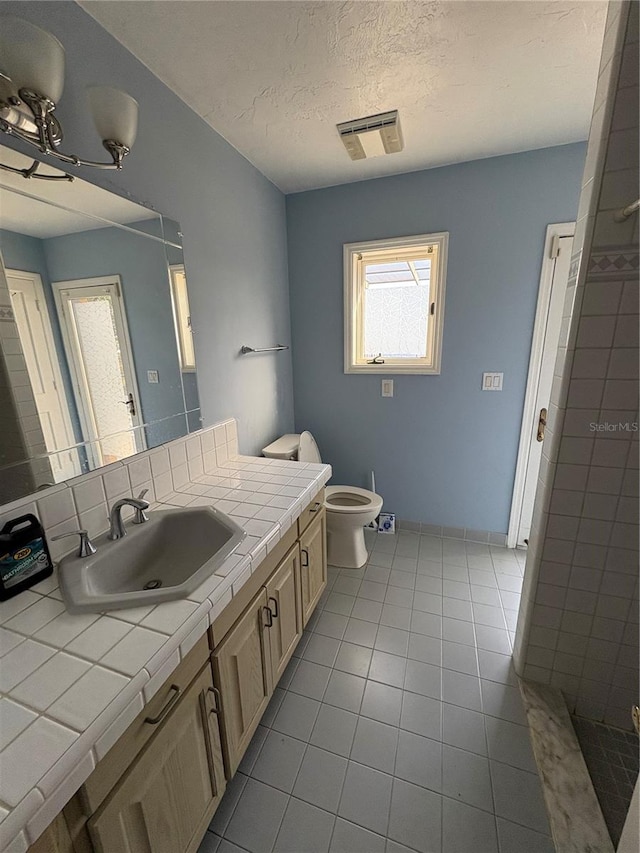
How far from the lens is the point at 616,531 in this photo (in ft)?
4.16

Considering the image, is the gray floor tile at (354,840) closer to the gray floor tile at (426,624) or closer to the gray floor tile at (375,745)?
the gray floor tile at (375,745)

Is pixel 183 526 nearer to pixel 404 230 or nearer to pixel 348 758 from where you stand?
pixel 348 758

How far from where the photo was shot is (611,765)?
1233 mm

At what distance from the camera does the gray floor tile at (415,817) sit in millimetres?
1046

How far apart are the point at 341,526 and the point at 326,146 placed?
216cm

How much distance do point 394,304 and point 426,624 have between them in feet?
6.58

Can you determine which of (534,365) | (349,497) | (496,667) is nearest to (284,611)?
(496,667)

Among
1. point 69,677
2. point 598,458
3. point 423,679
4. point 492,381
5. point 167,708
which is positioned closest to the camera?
point 69,677

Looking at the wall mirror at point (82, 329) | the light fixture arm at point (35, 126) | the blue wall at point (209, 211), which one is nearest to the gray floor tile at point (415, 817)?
the wall mirror at point (82, 329)

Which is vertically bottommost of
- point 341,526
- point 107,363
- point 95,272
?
point 341,526

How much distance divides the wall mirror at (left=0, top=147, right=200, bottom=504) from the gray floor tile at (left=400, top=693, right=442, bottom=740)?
58.7 inches

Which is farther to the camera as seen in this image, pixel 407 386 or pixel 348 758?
pixel 407 386

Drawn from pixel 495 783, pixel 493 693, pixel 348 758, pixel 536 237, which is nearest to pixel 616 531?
pixel 493 693

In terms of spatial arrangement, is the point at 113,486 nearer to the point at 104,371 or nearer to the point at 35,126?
the point at 104,371
